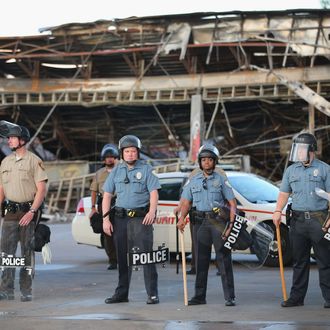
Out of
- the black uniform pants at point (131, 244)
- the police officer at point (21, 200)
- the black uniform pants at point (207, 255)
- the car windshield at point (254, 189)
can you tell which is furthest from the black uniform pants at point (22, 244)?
the car windshield at point (254, 189)

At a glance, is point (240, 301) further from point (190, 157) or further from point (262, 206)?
point (190, 157)

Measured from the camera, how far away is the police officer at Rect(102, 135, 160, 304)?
329 inches

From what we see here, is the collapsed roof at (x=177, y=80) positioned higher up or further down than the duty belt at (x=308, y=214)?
higher up

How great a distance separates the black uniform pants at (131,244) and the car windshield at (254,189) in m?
4.66

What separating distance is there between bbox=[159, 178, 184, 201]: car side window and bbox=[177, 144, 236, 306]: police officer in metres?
4.70

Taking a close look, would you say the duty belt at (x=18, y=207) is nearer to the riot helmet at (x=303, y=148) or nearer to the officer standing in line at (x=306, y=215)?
the officer standing in line at (x=306, y=215)

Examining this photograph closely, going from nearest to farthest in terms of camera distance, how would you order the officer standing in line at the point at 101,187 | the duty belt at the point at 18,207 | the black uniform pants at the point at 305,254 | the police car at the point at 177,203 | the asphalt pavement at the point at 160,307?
the asphalt pavement at the point at 160,307
the black uniform pants at the point at 305,254
the duty belt at the point at 18,207
the officer standing in line at the point at 101,187
the police car at the point at 177,203

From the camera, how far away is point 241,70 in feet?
87.8

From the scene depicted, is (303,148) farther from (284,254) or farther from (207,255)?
(284,254)

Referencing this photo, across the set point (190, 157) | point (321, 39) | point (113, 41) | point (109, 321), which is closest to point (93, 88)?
point (113, 41)

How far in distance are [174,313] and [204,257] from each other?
3.00ft

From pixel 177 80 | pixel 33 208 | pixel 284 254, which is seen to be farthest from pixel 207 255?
pixel 177 80

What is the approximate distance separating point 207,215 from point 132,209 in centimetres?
82

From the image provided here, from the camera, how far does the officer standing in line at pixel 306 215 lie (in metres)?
7.96
